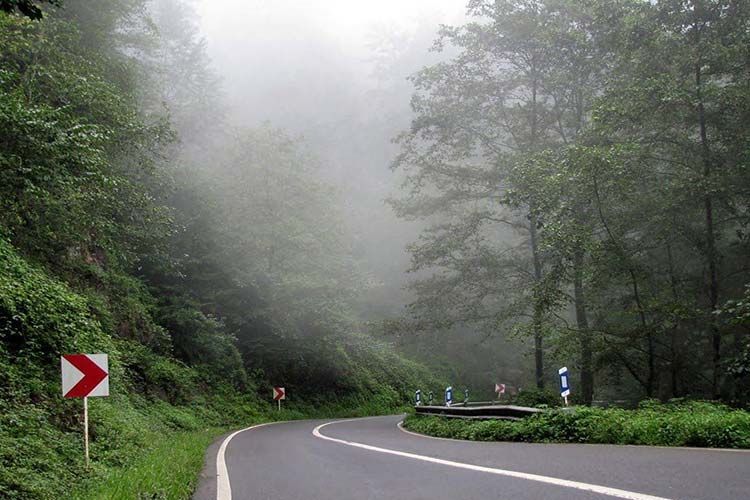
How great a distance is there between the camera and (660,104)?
12977mm

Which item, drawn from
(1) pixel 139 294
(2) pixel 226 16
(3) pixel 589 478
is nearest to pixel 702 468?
(3) pixel 589 478

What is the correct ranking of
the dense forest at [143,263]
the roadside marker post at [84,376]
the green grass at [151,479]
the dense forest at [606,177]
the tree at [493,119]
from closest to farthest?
the green grass at [151,479] < the roadside marker post at [84,376] < the dense forest at [143,263] < the dense forest at [606,177] < the tree at [493,119]

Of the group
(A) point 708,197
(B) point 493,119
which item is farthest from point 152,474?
(B) point 493,119

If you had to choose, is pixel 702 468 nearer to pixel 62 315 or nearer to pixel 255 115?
pixel 62 315

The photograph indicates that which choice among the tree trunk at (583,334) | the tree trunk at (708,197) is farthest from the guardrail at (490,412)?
the tree trunk at (708,197)

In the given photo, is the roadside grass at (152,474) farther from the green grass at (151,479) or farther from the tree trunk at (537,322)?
the tree trunk at (537,322)

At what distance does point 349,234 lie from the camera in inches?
1260

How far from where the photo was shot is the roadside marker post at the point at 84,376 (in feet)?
26.4

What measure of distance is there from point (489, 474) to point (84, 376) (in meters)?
5.97

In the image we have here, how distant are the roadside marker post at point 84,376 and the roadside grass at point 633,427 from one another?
6.85 m

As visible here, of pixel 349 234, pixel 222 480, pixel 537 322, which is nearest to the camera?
pixel 222 480

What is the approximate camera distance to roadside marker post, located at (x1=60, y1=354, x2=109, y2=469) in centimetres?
805

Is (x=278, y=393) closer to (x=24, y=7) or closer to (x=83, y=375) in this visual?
(x=83, y=375)

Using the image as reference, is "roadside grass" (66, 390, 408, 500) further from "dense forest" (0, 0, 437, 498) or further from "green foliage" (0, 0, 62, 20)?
"green foliage" (0, 0, 62, 20)
